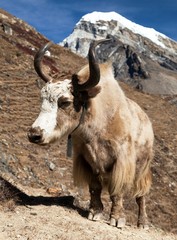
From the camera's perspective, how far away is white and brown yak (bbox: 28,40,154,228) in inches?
271

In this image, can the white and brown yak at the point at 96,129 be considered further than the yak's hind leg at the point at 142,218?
No

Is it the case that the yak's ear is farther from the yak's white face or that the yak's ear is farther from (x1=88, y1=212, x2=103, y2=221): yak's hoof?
(x1=88, y1=212, x2=103, y2=221): yak's hoof

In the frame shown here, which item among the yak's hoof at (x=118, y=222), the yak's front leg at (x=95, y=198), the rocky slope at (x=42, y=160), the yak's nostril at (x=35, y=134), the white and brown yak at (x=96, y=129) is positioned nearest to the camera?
the yak's nostril at (x=35, y=134)

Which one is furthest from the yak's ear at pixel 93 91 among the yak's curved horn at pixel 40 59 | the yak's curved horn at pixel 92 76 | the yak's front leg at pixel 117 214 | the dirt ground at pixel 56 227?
the dirt ground at pixel 56 227

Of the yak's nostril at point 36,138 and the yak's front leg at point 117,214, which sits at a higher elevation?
the yak's nostril at point 36,138

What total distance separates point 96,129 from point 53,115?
2.98 ft

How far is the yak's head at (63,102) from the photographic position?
6633mm

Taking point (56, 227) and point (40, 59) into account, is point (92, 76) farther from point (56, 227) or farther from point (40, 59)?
point (56, 227)

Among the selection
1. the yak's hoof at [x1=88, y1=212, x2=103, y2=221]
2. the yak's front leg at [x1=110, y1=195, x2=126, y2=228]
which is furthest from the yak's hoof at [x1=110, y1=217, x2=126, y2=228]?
the yak's hoof at [x1=88, y1=212, x2=103, y2=221]

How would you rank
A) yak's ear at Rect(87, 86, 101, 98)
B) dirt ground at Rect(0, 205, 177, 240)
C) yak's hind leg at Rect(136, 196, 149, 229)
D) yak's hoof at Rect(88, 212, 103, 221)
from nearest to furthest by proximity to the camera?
dirt ground at Rect(0, 205, 177, 240) → yak's ear at Rect(87, 86, 101, 98) → yak's hoof at Rect(88, 212, 103, 221) → yak's hind leg at Rect(136, 196, 149, 229)

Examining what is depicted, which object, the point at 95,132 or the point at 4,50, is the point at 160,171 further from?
the point at 4,50

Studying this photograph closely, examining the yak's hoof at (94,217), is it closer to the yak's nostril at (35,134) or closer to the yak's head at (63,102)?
the yak's head at (63,102)

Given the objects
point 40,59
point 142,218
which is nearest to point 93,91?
point 40,59

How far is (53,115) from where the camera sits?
681cm
